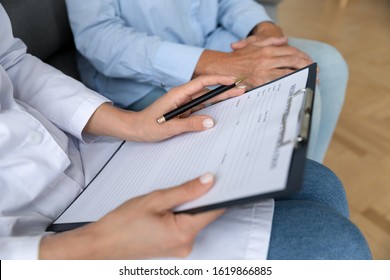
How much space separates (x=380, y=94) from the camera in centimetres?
174

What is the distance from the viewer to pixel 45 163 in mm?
583

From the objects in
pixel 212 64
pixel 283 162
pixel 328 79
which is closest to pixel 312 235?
pixel 283 162

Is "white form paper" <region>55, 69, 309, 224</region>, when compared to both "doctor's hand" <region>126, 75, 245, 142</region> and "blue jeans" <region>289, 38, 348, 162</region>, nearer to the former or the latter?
"doctor's hand" <region>126, 75, 245, 142</region>

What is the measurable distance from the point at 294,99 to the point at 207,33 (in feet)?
2.03

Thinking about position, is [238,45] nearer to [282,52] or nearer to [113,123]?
[282,52]

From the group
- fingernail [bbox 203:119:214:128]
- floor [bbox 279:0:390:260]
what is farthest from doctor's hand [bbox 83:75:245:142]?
floor [bbox 279:0:390:260]

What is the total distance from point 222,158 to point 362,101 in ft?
4.77

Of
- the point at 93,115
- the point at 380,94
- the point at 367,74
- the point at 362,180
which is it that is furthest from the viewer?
the point at 367,74

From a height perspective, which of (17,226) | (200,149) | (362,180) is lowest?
(362,180)

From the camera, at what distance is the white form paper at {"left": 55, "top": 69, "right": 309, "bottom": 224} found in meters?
0.41

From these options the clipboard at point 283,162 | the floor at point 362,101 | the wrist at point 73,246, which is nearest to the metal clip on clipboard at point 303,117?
the clipboard at point 283,162

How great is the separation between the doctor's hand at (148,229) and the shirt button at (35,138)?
0.20 metres

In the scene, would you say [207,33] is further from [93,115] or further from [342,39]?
[342,39]

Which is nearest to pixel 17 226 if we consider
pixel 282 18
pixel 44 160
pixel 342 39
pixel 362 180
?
pixel 44 160
